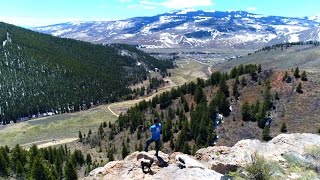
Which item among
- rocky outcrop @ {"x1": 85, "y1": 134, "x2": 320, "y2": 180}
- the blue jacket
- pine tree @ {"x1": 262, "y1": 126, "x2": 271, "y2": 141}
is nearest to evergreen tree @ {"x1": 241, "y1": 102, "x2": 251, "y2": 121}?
pine tree @ {"x1": 262, "y1": 126, "x2": 271, "y2": 141}

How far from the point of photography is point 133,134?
449 feet

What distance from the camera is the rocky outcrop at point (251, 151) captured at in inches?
1481

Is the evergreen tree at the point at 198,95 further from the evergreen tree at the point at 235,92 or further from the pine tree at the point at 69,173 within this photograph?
the pine tree at the point at 69,173

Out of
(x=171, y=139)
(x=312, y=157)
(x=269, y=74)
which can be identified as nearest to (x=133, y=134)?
(x=171, y=139)

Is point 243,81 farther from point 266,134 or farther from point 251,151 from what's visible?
point 251,151

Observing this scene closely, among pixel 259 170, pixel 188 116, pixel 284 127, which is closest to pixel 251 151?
pixel 259 170

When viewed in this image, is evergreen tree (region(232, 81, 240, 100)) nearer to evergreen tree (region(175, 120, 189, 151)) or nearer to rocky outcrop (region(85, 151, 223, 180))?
evergreen tree (region(175, 120, 189, 151))

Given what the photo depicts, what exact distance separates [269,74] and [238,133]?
33.8 metres

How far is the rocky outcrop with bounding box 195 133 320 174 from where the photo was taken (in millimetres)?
37625

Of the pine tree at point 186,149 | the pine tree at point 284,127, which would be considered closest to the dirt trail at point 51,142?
the pine tree at point 186,149

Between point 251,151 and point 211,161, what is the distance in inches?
177

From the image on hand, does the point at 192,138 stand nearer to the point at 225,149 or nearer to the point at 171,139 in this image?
the point at 171,139

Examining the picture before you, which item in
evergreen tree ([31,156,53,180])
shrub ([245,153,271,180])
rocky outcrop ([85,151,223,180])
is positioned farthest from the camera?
evergreen tree ([31,156,53,180])

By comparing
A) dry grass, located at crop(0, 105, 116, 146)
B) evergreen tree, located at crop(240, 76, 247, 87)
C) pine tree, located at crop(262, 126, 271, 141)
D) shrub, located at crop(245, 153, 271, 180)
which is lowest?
dry grass, located at crop(0, 105, 116, 146)
